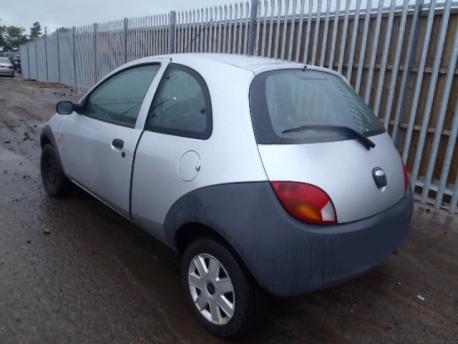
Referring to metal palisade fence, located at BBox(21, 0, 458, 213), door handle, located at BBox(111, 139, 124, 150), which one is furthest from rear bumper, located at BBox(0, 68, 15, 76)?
door handle, located at BBox(111, 139, 124, 150)

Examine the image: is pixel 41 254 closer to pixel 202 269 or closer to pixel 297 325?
pixel 202 269

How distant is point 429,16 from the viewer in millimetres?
4793

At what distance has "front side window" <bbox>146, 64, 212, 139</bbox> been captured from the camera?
255 cm

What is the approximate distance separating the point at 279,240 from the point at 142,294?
132cm

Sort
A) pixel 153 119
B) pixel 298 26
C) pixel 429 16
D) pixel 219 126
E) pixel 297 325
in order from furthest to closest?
pixel 298 26 < pixel 429 16 < pixel 153 119 < pixel 297 325 < pixel 219 126

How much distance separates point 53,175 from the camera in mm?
4555

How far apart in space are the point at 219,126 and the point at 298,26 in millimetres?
4786

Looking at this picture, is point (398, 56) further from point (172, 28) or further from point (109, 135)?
point (172, 28)

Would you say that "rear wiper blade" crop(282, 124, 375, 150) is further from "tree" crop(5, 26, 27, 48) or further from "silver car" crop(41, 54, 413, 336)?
"tree" crop(5, 26, 27, 48)

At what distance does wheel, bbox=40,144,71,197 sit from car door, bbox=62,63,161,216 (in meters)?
0.35

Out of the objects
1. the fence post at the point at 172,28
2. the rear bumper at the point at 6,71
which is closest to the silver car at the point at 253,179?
the fence post at the point at 172,28

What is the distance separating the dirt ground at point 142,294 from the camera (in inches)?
99.3

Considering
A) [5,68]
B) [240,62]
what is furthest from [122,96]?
[5,68]

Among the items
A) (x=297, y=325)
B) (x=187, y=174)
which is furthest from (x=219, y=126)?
(x=297, y=325)
